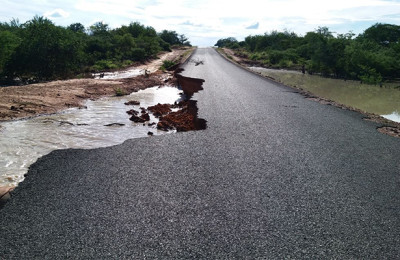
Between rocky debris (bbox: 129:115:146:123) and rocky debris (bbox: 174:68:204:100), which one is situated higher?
rocky debris (bbox: 174:68:204:100)

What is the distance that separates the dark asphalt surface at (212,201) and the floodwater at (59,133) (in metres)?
0.61

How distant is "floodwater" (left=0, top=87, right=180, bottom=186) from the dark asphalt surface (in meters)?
0.61

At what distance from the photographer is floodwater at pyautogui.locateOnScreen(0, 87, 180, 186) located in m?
6.71

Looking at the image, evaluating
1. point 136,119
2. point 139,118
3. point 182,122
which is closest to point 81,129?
point 136,119

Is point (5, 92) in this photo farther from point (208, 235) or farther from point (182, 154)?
point (208, 235)

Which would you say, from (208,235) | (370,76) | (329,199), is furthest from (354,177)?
(370,76)

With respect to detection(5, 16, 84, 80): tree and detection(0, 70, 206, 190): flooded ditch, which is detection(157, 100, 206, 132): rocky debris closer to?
detection(0, 70, 206, 190): flooded ditch

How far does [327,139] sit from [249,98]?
687cm

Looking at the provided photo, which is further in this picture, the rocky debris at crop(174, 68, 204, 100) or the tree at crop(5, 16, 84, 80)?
the tree at crop(5, 16, 84, 80)

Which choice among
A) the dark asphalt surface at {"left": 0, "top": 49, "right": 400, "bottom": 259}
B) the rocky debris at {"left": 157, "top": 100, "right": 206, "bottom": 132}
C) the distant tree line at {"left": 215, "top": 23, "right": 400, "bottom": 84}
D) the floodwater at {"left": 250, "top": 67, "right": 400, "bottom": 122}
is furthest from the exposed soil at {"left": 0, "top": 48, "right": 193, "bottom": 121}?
the distant tree line at {"left": 215, "top": 23, "right": 400, "bottom": 84}

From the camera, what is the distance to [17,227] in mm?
4148

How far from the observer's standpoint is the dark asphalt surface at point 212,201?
388 cm

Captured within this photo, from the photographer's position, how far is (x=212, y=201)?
4977mm

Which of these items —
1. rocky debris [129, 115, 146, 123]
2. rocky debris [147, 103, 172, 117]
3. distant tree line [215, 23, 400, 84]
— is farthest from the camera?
distant tree line [215, 23, 400, 84]
